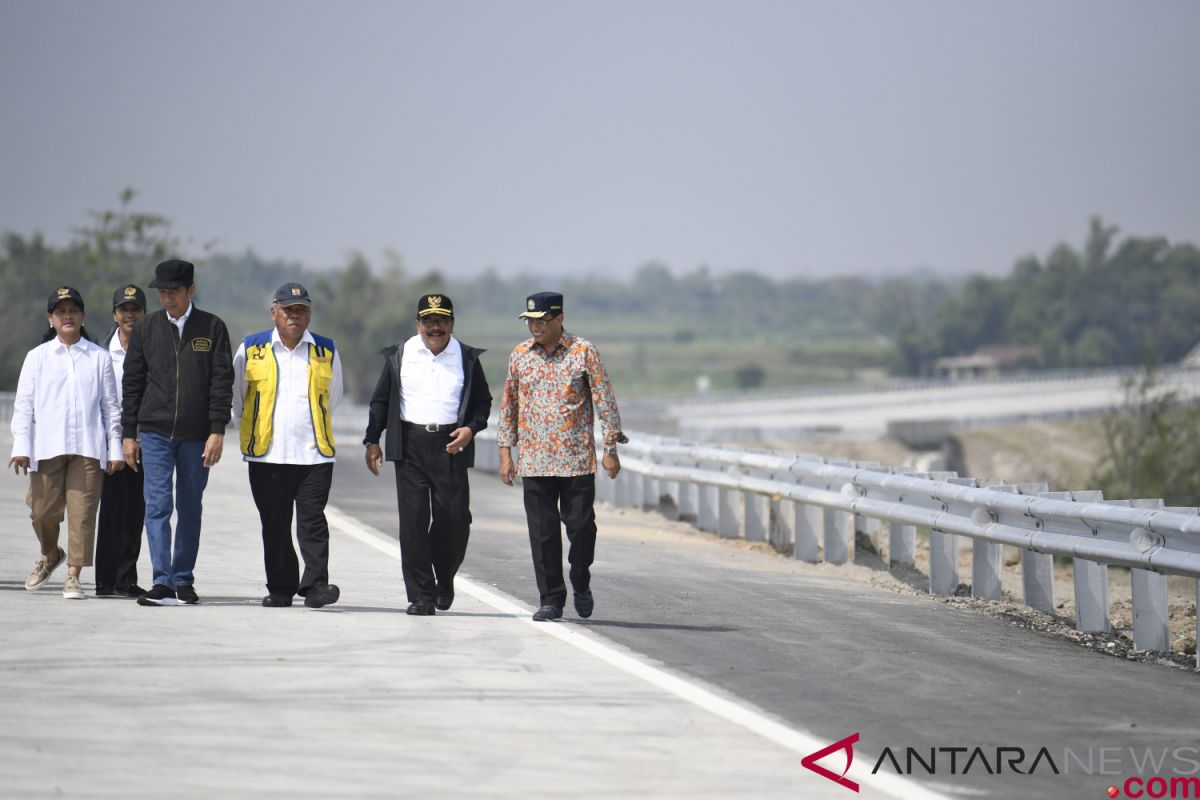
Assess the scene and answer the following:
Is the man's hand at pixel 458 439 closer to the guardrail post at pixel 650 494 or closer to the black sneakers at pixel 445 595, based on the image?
the black sneakers at pixel 445 595

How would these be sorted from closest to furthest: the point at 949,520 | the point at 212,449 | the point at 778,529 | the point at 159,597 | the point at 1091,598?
the point at 212,449, the point at 159,597, the point at 1091,598, the point at 949,520, the point at 778,529

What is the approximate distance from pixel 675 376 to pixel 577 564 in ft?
616

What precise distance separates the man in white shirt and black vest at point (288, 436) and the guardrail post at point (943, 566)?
5084 millimetres

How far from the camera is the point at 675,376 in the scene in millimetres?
199500

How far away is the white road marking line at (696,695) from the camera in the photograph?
23.9 ft

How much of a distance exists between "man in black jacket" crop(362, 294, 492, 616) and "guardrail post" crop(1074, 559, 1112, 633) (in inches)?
156

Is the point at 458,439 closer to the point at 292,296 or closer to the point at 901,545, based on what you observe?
the point at 292,296

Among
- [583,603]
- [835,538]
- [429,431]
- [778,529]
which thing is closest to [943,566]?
[835,538]

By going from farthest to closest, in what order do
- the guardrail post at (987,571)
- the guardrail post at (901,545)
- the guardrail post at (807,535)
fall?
the guardrail post at (807,535), the guardrail post at (901,545), the guardrail post at (987,571)

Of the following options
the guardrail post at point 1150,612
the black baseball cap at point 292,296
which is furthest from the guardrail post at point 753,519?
the black baseball cap at point 292,296

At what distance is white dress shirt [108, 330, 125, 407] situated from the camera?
479 inches

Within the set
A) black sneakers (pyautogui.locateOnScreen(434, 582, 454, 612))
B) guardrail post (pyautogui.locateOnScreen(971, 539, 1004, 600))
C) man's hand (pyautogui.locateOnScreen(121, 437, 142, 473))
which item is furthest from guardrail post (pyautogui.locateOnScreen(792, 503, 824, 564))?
man's hand (pyautogui.locateOnScreen(121, 437, 142, 473))

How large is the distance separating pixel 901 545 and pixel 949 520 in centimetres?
179

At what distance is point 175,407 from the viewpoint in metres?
11.6
